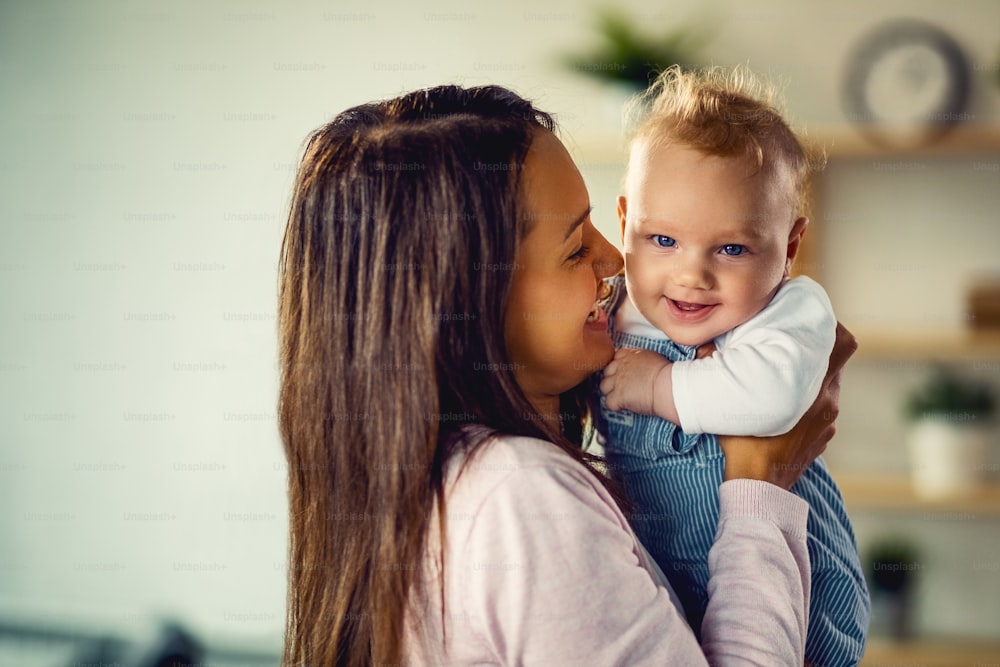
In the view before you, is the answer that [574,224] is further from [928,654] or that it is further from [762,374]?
[928,654]

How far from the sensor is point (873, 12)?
9.82 ft

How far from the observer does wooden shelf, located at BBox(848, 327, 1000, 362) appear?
2.79 metres

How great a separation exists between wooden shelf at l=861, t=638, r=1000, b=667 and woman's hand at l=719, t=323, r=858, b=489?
2.00 metres

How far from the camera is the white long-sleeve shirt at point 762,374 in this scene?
3.58 ft

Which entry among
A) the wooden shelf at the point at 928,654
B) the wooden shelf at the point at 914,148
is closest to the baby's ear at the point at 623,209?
the wooden shelf at the point at 914,148

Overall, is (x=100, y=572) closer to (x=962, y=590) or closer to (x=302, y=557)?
(x=302, y=557)

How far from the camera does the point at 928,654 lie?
2.94 metres

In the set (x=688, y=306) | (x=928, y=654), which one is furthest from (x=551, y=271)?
(x=928, y=654)

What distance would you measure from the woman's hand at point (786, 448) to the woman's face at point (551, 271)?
0.21 m

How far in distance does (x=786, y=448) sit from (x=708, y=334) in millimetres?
156

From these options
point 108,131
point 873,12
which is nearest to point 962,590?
point 873,12

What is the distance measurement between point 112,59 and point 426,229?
107 inches

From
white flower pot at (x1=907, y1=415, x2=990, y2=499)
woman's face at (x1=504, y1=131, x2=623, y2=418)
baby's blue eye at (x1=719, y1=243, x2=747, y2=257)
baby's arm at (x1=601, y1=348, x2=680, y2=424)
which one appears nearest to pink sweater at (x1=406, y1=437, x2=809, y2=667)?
woman's face at (x1=504, y1=131, x2=623, y2=418)

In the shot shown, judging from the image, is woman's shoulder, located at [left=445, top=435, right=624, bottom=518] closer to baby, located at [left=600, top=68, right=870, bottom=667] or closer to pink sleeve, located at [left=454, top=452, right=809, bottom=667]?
pink sleeve, located at [left=454, top=452, right=809, bottom=667]
